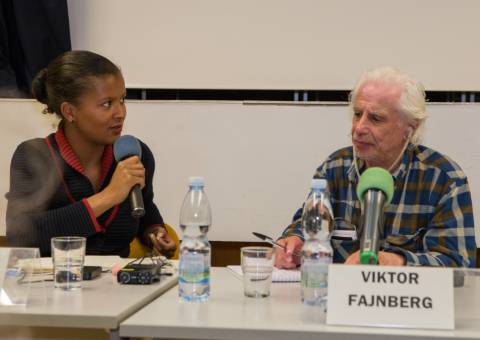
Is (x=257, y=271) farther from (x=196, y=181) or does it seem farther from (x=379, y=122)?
(x=379, y=122)

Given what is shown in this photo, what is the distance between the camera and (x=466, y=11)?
3.32 metres

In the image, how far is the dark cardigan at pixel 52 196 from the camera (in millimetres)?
2318

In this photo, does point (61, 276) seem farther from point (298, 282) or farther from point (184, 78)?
point (184, 78)

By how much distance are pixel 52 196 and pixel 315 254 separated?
120 centimetres

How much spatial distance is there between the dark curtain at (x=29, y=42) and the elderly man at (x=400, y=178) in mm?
1792

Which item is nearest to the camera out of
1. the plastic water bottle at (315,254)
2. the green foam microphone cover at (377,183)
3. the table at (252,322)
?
the table at (252,322)

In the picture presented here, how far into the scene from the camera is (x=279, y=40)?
342 centimetres

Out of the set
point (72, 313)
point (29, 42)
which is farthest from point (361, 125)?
point (29, 42)

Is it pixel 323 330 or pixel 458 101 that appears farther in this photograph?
pixel 458 101

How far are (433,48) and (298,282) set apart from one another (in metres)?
1.92

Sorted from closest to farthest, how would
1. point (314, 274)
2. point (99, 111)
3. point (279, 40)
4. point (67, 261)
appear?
point (314, 274) → point (67, 261) → point (99, 111) → point (279, 40)

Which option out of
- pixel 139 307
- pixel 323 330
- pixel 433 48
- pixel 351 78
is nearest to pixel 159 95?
pixel 351 78

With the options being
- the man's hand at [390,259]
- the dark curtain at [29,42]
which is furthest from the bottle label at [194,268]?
the dark curtain at [29,42]

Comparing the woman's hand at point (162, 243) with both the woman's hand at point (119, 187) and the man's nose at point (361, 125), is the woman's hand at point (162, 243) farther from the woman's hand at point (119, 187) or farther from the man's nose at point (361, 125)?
the man's nose at point (361, 125)
